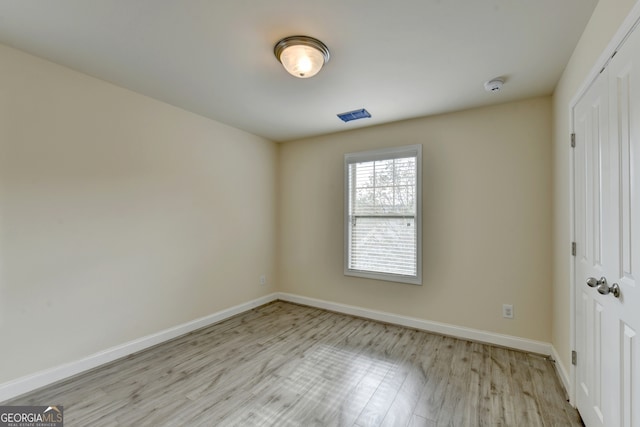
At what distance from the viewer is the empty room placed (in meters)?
1.62

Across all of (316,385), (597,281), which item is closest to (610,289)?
(597,281)

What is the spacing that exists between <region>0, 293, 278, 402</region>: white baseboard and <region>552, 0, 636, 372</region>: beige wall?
351 centimetres

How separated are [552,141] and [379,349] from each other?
263cm

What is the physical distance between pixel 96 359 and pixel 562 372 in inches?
154

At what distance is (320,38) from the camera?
6.07 feet

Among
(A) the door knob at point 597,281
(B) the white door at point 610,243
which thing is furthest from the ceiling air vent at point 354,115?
(A) the door knob at point 597,281

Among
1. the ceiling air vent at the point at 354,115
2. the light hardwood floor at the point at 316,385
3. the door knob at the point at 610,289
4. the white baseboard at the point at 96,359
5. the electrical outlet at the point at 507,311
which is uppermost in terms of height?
the ceiling air vent at the point at 354,115

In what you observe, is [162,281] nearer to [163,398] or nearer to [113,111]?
[163,398]

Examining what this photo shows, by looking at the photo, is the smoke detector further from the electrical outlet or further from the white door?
the electrical outlet

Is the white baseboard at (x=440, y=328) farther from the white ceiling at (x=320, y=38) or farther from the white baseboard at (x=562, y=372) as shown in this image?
the white ceiling at (x=320, y=38)

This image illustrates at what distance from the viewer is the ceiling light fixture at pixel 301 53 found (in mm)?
1852

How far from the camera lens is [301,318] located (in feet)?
11.9

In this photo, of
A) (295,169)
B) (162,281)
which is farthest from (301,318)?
(295,169)

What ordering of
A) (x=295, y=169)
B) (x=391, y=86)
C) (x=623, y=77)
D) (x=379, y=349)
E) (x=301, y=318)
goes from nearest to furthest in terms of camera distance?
(x=623, y=77)
(x=391, y=86)
(x=379, y=349)
(x=301, y=318)
(x=295, y=169)
